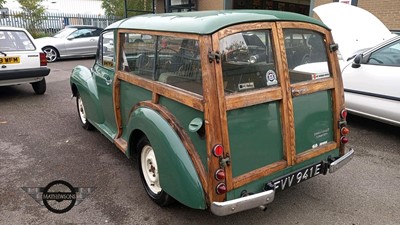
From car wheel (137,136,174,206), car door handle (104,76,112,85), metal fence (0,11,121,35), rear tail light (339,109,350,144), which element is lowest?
car wheel (137,136,174,206)

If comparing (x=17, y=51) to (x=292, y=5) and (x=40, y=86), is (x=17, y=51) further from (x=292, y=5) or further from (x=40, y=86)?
(x=292, y=5)

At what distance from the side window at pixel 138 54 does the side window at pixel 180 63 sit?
0.47 ft

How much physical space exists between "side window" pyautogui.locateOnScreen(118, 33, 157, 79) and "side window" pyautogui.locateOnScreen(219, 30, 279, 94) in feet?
2.67

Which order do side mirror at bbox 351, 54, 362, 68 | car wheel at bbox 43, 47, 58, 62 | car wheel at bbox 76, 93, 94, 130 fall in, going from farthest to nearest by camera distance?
car wheel at bbox 43, 47, 58, 62
car wheel at bbox 76, 93, 94, 130
side mirror at bbox 351, 54, 362, 68

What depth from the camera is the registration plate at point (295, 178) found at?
248 centimetres

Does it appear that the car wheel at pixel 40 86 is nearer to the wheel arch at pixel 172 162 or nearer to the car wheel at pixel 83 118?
the car wheel at pixel 83 118

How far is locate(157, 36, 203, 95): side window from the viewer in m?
2.33

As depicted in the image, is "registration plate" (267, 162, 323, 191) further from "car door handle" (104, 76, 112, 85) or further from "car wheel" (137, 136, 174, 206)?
"car door handle" (104, 76, 112, 85)

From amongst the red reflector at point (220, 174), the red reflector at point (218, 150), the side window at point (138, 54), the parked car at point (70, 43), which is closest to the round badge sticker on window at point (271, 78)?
the red reflector at point (218, 150)

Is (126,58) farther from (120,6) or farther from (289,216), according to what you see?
(120,6)

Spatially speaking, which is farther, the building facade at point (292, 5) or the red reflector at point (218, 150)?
the building facade at point (292, 5)

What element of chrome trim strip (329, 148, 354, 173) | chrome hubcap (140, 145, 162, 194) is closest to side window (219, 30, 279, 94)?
chrome trim strip (329, 148, 354, 173)

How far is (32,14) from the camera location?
17406 millimetres

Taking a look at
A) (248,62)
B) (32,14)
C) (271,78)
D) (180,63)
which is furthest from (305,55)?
(32,14)
